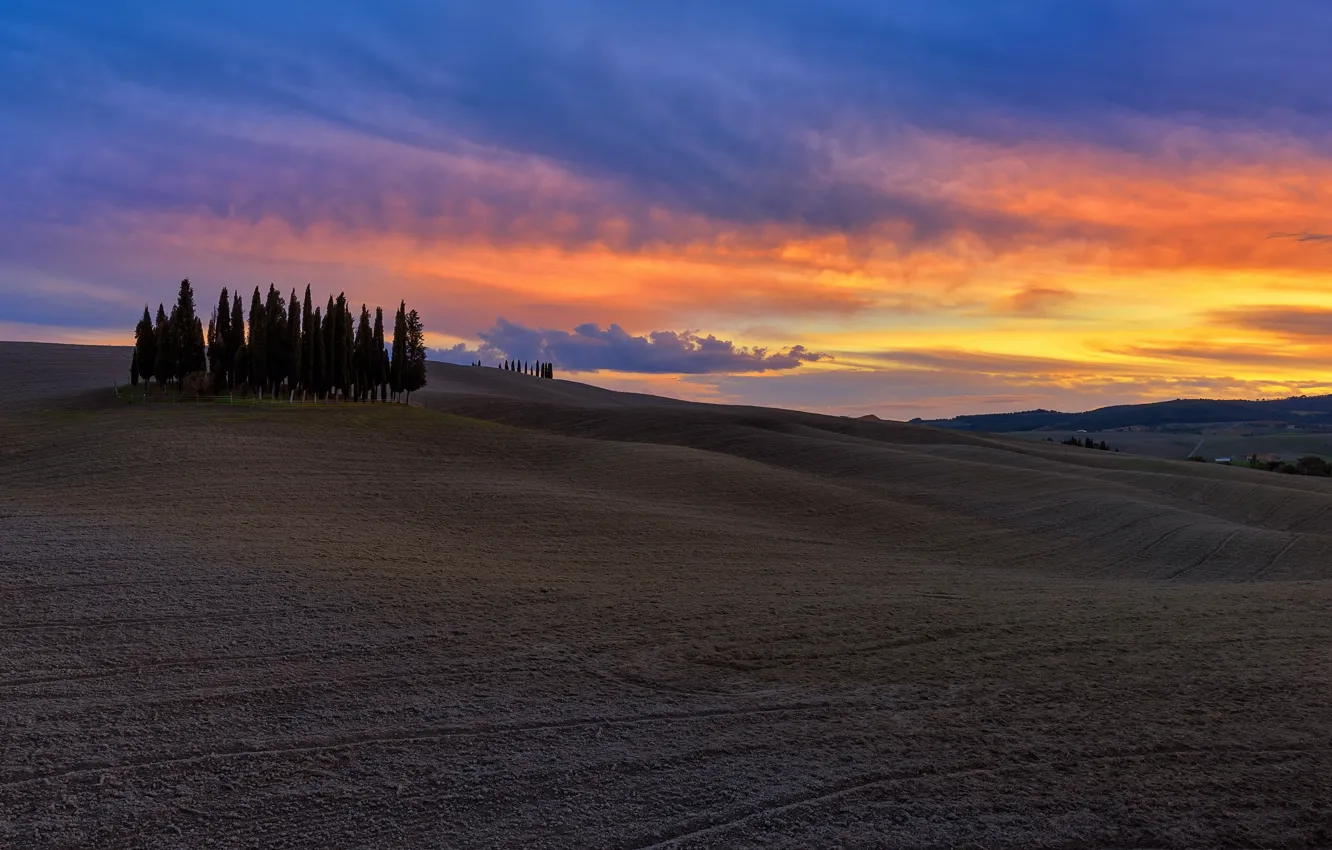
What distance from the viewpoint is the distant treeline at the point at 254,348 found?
52281 mm

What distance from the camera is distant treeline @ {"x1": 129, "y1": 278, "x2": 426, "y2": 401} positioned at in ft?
172

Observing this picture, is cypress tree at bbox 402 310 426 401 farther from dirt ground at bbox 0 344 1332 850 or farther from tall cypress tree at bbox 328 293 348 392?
dirt ground at bbox 0 344 1332 850

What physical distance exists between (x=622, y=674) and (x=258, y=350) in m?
47.2

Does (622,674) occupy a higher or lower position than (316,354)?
lower

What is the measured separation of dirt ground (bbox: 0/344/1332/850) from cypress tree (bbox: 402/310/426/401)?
34343 millimetres

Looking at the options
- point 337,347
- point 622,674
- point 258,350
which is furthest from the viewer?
point 337,347

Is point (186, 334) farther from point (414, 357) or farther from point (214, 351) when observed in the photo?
point (414, 357)

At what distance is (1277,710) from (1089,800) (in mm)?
3662

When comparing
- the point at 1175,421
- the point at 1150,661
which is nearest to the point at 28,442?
the point at 1150,661

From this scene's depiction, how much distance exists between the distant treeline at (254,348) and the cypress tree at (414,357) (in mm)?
4174

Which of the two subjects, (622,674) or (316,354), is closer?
(622,674)

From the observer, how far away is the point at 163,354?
52656 millimetres

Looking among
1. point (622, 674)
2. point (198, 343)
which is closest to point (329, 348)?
point (198, 343)

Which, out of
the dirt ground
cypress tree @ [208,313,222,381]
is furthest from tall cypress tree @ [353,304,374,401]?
the dirt ground
